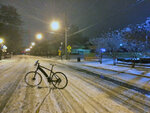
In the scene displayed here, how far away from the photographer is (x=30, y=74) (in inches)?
198

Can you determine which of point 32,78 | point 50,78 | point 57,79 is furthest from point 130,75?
point 32,78

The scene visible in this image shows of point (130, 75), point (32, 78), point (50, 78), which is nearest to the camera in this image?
point (50, 78)

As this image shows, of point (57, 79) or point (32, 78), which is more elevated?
point (57, 79)

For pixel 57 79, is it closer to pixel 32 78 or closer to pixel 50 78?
pixel 50 78

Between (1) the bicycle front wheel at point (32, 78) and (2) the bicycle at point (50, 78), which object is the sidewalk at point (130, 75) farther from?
(1) the bicycle front wheel at point (32, 78)

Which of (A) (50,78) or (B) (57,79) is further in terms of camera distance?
(A) (50,78)

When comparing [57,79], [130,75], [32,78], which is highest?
[57,79]

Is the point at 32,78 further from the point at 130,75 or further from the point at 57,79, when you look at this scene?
the point at 130,75

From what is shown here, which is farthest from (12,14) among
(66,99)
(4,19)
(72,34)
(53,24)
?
(66,99)

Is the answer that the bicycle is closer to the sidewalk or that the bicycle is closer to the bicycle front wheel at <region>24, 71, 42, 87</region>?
the bicycle front wheel at <region>24, 71, 42, 87</region>

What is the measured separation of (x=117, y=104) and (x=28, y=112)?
9.13 ft

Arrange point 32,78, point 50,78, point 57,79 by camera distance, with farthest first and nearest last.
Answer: point 32,78, point 50,78, point 57,79

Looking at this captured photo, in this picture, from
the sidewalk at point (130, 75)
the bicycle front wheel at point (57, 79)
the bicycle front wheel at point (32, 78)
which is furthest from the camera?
the sidewalk at point (130, 75)

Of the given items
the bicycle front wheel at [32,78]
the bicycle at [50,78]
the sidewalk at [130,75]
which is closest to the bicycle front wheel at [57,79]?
the bicycle at [50,78]
